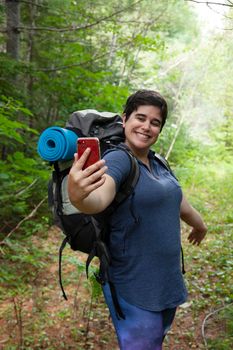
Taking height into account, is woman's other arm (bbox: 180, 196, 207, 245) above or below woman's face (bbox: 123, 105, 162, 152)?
below

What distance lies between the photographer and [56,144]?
1.84m

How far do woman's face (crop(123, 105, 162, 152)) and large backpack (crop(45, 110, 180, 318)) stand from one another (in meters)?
0.09

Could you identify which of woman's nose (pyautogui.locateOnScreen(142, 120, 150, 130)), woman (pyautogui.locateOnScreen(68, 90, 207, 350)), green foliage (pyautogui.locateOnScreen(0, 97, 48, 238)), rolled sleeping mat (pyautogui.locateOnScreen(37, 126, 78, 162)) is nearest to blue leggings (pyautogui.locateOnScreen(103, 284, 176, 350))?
woman (pyautogui.locateOnScreen(68, 90, 207, 350))

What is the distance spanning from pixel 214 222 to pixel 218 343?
4.85 meters

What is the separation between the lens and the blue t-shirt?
1.94m

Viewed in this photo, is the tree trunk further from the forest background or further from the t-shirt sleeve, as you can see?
the t-shirt sleeve

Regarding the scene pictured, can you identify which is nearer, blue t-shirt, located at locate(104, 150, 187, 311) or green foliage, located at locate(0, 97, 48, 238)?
blue t-shirt, located at locate(104, 150, 187, 311)

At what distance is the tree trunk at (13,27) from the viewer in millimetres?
5969

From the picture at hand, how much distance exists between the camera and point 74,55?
7.76 meters

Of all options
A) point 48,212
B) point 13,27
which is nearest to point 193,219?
point 48,212

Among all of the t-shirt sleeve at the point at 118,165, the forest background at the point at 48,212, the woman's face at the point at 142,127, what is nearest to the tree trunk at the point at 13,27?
the forest background at the point at 48,212

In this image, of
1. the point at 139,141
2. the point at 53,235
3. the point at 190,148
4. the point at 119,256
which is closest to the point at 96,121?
the point at 139,141

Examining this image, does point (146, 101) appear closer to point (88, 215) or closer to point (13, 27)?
point (88, 215)

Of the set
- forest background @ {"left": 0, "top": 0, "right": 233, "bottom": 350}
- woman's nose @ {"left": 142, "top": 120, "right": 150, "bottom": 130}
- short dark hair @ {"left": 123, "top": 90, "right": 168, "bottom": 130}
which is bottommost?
forest background @ {"left": 0, "top": 0, "right": 233, "bottom": 350}
